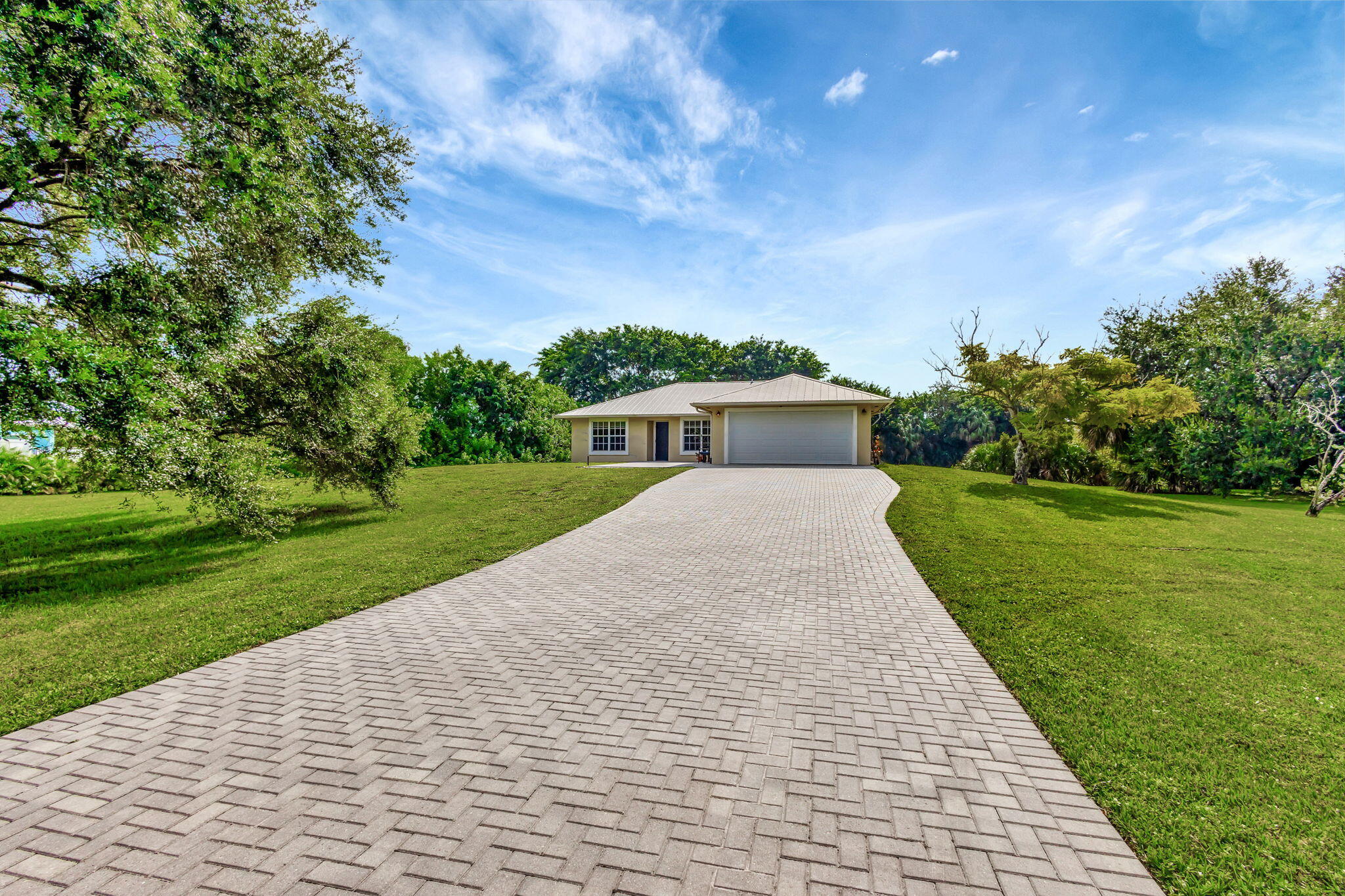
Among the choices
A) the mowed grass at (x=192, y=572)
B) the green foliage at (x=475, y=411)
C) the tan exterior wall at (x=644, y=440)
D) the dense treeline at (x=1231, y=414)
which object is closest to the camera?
the mowed grass at (x=192, y=572)

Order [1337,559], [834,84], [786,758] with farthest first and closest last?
[834,84] → [1337,559] → [786,758]

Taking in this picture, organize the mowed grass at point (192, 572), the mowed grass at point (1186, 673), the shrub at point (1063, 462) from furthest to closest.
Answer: the shrub at point (1063, 462) → the mowed grass at point (192, 572) → the mowed grass at point (1186, 673)

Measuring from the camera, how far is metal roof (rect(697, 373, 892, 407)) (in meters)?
21.5

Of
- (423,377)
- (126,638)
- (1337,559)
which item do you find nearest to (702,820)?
(126,638)

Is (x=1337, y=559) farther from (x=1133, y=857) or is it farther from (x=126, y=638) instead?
(x=126, y=638)

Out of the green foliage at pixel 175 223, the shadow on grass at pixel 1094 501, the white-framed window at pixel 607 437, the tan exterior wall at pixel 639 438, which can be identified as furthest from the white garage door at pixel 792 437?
the green foliage at pixel 175 223

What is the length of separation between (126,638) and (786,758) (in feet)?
22.2

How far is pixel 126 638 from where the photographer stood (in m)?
5.47

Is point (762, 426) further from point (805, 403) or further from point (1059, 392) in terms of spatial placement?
point (1059, 392)

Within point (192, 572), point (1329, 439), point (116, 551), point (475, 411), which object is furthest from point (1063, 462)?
point (116, 551)

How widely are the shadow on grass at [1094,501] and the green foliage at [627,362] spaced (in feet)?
107

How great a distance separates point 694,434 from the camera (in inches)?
1047

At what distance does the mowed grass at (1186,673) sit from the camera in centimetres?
262

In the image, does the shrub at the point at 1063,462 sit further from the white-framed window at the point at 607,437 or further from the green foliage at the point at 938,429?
the white-framed window at the point at 607,437
